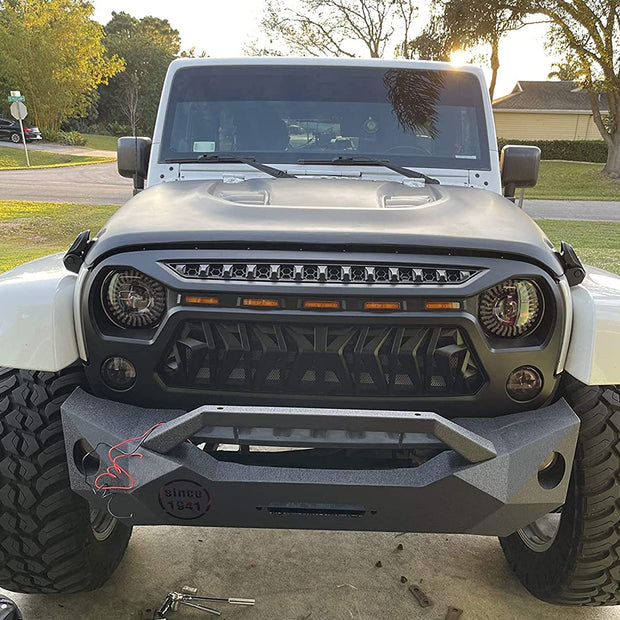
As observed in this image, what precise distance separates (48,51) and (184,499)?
43.9 metres

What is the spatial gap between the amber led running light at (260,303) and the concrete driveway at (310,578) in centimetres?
133

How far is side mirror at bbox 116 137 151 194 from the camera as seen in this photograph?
338 centimetres

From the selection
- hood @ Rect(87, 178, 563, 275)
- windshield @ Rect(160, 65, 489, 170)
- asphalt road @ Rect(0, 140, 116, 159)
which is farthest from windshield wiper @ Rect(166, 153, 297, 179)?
asphalt road @ Rect(0, 140, 116, 159)

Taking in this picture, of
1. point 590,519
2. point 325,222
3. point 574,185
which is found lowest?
point 574,185

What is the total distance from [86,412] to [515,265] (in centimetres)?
136

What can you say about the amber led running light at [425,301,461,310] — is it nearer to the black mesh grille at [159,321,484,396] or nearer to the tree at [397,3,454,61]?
the black mesh grille at [159,321,484,396]

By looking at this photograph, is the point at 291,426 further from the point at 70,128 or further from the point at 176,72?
the point at 70,128

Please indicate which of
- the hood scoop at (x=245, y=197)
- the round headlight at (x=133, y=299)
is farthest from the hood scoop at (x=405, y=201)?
the round headlight at (x=133, y=299)

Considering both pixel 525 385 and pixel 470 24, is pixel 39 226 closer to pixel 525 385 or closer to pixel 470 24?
pixel 525 385

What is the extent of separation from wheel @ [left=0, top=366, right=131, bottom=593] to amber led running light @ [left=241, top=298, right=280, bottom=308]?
664mm

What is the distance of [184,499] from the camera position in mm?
1926

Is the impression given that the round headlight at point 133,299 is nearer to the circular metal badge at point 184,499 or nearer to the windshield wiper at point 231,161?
the circular metal badge at point 184,499

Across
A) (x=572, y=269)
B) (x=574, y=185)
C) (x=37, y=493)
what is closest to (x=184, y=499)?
(x=37, y=493)

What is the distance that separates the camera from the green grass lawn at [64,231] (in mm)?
9266
